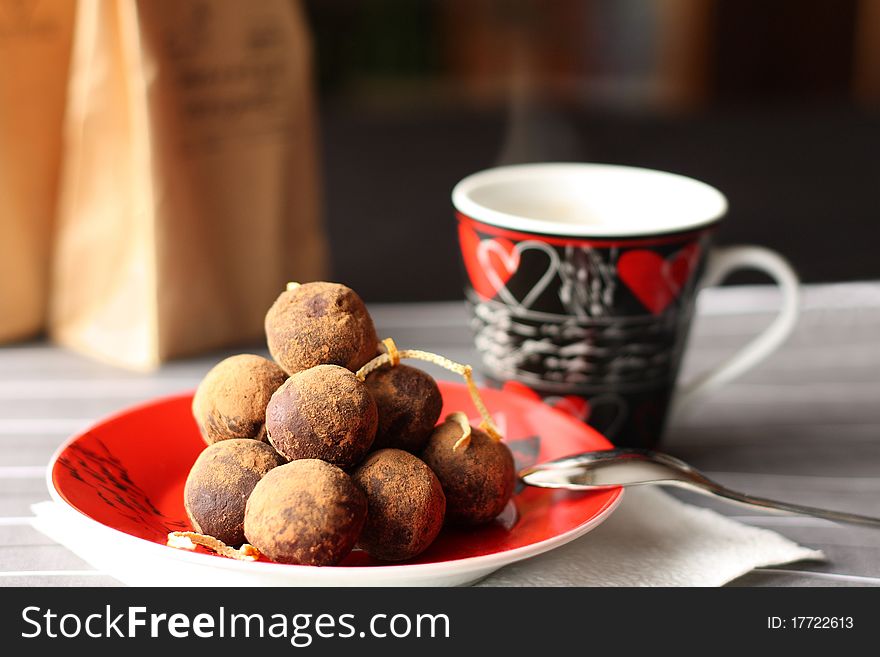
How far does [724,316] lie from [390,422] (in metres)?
0.55

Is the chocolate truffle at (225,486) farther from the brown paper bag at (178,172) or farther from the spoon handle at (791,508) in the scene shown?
the brown paper bag at (178,172)

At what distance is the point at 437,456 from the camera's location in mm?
551

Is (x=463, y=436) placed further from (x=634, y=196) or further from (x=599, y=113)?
(x=599, y=113)

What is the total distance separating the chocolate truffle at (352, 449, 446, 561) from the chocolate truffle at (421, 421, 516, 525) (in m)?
0.02

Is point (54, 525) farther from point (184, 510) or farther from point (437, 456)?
point (437, 456)

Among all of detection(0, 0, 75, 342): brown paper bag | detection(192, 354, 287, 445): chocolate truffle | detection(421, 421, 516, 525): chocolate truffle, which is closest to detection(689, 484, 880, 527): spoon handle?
detection(421, 421, 516, 525): chocolate truffle

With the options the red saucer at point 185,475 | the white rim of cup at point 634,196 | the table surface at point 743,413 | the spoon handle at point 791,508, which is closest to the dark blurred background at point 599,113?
the table surface at point 743,413

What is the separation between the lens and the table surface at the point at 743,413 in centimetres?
58

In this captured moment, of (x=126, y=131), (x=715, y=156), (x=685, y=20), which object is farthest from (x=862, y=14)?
(x=126, y=131)

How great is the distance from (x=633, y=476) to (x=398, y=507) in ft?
0.46

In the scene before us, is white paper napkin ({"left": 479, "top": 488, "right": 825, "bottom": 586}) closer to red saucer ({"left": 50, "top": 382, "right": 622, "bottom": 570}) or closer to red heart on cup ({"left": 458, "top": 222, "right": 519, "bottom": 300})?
red saucer ({"left": 50, "top": 382, "right": 622, "bottom": 570})
